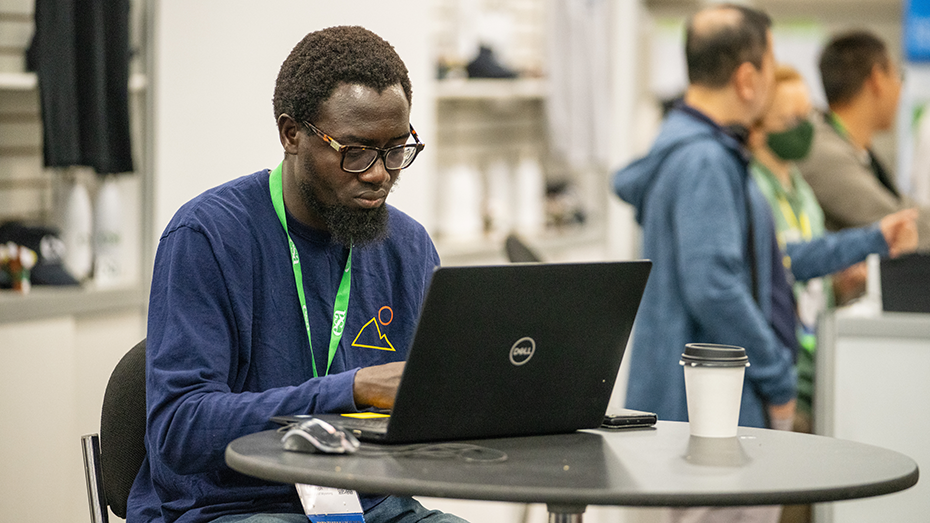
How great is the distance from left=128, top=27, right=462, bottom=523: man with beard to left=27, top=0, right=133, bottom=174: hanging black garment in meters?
0.99

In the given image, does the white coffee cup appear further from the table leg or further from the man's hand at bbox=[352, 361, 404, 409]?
the man's hand at bbox=[352, 361, 404, 409]

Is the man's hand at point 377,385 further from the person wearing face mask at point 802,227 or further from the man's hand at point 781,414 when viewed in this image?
the person wearing face mask at point 802,227

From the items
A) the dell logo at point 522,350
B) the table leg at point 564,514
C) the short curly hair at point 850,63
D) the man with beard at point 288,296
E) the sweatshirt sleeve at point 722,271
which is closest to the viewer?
the table leg at point 564,514

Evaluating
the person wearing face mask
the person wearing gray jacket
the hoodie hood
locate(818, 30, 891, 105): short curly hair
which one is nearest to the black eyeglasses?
the hoodie hood

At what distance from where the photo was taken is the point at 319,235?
1.71m

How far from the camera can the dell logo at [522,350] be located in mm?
1345

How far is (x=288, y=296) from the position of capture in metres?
1.65

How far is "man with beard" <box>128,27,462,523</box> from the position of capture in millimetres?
1448

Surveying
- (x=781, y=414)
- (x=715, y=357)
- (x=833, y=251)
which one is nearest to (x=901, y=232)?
(x=833, y=251)

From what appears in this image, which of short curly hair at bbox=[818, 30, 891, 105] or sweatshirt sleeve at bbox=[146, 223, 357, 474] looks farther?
short curly hair at bbox=[818, 30, 891, 105]

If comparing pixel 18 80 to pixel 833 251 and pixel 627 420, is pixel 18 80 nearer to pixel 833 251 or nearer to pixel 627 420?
pixel 627 420

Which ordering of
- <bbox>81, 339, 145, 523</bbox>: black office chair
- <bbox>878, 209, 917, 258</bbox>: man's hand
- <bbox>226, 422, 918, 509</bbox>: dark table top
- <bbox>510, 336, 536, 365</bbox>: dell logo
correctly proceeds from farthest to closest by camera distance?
<bbox>878, 209, 917, 258</bbox>: man's hand
<bbox>81, 339, 145, 523</bbox>: black office chair
<bbox>510, 336, 536, 365</bbox>: dell logo
<bbox>226, 422, 918, 509</bbox>: dark table top

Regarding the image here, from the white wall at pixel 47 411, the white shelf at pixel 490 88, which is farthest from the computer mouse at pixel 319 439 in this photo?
the white shelf at pixel 490 88

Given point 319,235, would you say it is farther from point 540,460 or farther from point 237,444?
point 540,460
